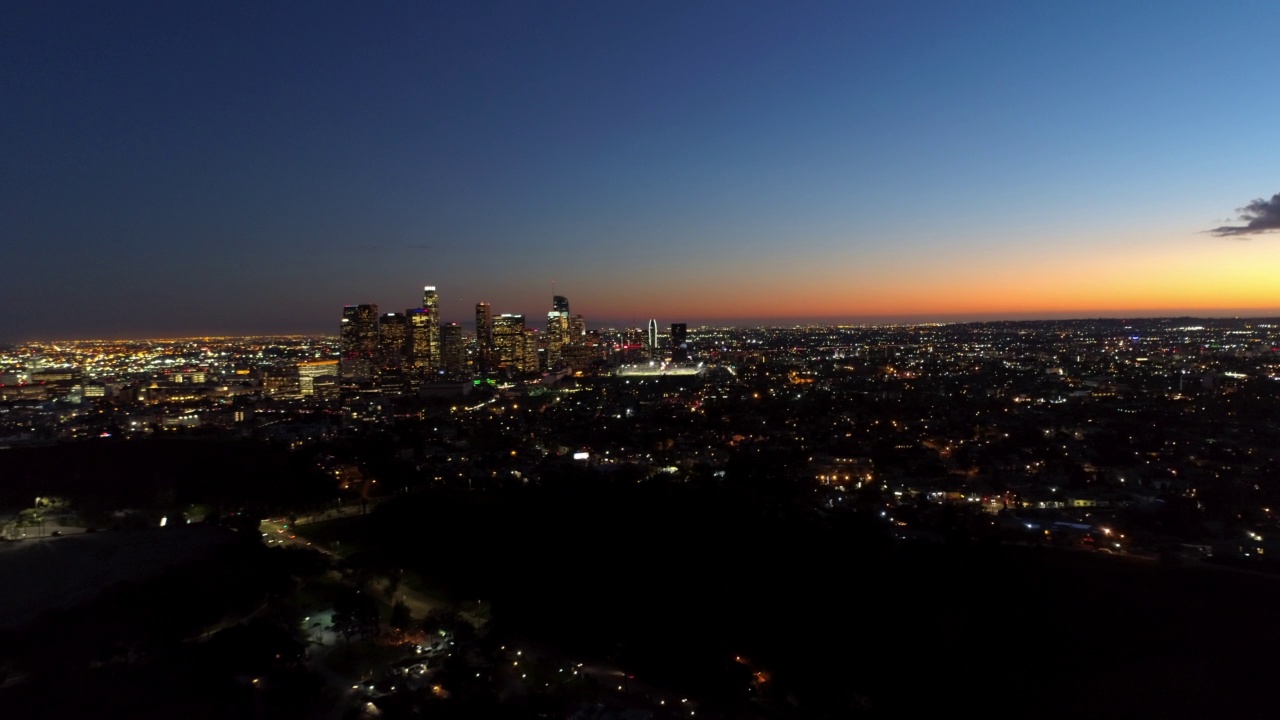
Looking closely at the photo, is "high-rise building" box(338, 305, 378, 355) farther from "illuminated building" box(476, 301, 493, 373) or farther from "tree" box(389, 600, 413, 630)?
"tree" box(389, 600, 413, 630)

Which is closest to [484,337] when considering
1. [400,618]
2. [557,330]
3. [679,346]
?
[557,330]

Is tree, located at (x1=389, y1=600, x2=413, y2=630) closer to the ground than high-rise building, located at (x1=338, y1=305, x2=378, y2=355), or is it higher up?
closer to the ground

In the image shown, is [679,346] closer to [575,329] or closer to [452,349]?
[575,329]

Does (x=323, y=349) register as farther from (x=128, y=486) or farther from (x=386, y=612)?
(x=386, y=612)

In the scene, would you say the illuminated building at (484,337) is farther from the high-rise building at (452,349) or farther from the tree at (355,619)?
the tree at (355,619)

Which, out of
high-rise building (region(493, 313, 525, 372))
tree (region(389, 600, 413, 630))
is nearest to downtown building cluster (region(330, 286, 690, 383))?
high-rise building (region(493, 313, 525, 372))

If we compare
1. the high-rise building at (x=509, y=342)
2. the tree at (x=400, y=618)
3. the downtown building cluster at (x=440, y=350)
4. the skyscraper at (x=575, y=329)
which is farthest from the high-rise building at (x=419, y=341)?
the tree at (x=400, y=618)

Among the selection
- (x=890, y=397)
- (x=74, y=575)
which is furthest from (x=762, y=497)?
(x=890, y=397)
